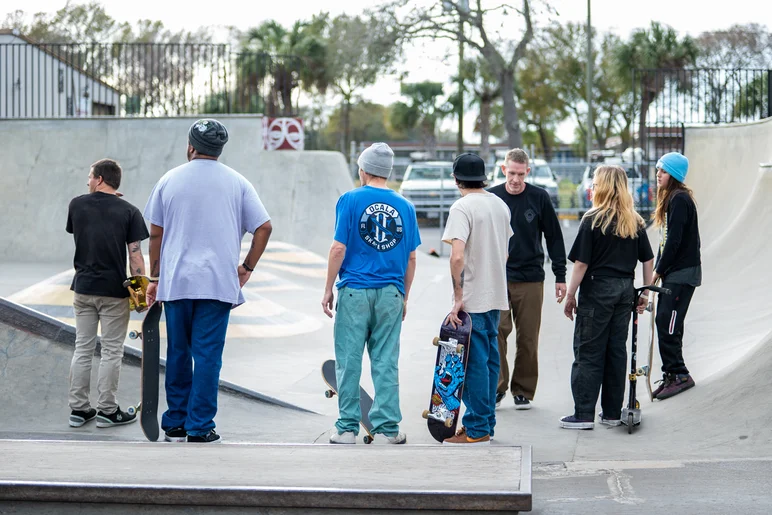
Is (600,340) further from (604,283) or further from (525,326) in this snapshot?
(525,326)

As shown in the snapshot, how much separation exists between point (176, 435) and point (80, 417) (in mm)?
1063

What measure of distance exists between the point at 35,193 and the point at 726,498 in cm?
1489

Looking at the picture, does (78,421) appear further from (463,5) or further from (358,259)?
(463,5)

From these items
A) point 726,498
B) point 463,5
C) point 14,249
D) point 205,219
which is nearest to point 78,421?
point 205,219

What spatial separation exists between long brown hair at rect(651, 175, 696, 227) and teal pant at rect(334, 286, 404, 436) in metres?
2.40

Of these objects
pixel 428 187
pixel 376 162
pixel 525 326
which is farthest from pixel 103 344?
pixel 428 187

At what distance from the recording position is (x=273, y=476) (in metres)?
3.86

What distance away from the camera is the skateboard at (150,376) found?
5098 millimetres

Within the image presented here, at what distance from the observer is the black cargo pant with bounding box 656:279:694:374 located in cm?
636

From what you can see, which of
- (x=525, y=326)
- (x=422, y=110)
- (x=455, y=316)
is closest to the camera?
(x=455, y=316)

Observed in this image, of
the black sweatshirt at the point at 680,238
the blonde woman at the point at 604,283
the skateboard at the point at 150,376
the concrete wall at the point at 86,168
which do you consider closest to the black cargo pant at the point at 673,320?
the black sweatshirt at the point at 680,238

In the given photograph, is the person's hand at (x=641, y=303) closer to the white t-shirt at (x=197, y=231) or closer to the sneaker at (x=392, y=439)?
the sneaker at (x=392, y=439)

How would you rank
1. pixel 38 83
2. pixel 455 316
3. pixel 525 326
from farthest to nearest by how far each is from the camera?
pixel 38 83, pixel 525 326, pixel 455 316

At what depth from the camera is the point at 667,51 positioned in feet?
126
